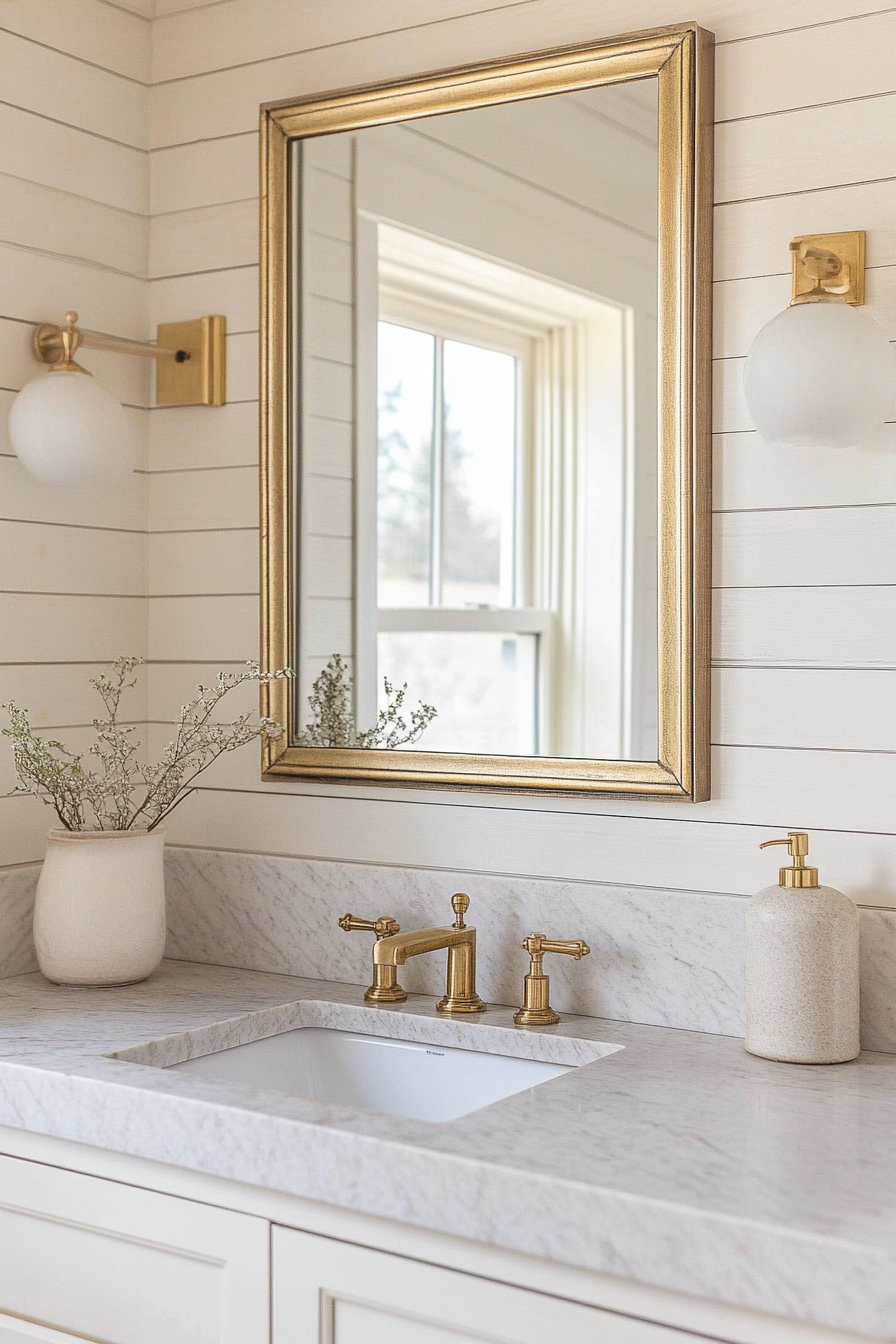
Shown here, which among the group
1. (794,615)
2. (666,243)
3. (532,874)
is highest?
(666,243)

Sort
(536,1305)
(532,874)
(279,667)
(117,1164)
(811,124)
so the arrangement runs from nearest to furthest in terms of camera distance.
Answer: (536,1305), (117,1164), (811,124), (532,874), (279,667)

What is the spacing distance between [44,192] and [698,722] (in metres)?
1.04

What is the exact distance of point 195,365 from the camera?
182 cm

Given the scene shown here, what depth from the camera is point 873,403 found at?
1.31 meters

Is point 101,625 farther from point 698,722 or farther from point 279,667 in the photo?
point 698,722

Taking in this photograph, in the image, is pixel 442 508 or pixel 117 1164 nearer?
pixel 117 1164

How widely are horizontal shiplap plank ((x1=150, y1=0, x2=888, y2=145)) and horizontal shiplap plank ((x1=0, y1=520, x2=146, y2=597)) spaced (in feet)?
1.78

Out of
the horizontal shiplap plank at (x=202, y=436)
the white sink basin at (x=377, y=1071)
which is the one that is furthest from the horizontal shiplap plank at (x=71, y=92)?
the white sink basin at (x=377, y=1071)

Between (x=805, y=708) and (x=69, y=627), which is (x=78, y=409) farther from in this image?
(x=805, y=708)

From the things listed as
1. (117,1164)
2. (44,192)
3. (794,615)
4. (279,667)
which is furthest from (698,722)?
(44,192)

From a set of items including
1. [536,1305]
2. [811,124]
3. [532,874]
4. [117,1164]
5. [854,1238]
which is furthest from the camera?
[532,874]

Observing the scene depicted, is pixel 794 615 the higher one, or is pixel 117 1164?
pixel 794 615

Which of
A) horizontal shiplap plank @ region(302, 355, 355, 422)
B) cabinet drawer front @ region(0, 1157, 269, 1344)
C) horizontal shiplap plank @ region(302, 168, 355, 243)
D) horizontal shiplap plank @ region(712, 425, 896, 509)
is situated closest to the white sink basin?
cabinet drawer front @ region(0, 1157, 269, 1344)

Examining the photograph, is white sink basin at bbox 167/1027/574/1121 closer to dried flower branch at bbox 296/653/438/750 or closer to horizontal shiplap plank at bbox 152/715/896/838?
horizontal shiplap plank at bbox 152/715/896/838
